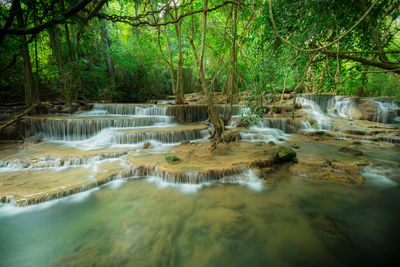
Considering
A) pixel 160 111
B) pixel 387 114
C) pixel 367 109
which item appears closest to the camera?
pixel 160 111

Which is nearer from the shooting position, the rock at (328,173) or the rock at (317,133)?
the rock at (328,173)

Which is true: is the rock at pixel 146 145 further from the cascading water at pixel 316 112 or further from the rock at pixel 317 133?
the cascading water at pixel 316 112

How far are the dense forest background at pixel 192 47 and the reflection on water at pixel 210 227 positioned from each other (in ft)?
7.78

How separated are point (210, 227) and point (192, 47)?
6.49 meters

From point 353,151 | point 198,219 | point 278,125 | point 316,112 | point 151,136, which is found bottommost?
point 198,219

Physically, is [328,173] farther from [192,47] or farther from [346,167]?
[192,47]

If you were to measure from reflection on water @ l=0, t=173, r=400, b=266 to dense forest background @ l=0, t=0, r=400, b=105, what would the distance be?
7.78 ft

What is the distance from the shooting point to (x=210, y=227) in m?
2.90

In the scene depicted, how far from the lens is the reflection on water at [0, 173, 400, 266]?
2.36 meters

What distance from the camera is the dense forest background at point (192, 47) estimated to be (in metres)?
2.70

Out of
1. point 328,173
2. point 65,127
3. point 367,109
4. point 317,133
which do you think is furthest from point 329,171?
point 367,109

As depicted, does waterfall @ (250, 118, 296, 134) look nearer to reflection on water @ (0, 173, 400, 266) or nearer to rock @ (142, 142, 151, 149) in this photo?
reflection on water @ (0, 173, 400, 266)

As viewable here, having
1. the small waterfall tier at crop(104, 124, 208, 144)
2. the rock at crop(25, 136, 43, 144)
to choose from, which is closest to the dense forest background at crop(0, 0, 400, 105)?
the small waterfall tier at crop(104, 124, 208, 144)

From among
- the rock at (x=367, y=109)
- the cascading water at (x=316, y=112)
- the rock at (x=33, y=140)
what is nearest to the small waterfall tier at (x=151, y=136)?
the rock at (x=33, y=140)
